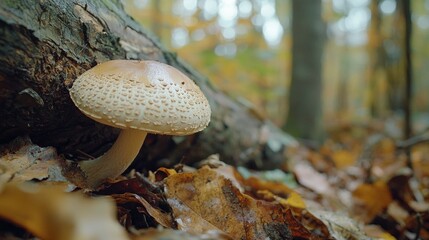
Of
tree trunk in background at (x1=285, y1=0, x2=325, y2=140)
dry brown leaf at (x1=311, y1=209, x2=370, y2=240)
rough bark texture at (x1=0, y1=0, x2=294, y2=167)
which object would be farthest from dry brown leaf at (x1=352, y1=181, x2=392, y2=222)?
tree trunk in background at (x1=285, y1=0, x2=325, y2=140)

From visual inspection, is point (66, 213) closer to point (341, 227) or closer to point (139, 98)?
point (139, 98)

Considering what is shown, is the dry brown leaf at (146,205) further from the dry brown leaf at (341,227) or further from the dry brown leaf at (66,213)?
the dry brown leaf at (341,227)

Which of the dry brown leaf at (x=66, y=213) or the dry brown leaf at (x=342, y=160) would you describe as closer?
the dry brown leaf at (x=66, y=213)

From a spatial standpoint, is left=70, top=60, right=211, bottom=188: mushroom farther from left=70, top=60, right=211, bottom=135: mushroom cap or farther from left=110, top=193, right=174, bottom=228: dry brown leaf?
left=110, top=193, right=174, bottom=228: dry brown leaf

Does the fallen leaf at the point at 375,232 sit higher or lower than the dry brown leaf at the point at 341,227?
lower

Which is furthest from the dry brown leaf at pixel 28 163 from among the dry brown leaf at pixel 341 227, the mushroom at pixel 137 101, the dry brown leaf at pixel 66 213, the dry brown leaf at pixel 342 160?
the dry brown leaf at pixel 342 160

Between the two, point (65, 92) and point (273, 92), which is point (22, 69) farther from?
point (273, 92)
